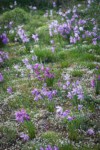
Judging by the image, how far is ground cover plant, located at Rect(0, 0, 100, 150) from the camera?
6633 millimetres

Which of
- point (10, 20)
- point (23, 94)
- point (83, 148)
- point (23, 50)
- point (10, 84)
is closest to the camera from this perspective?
point (83, 148)

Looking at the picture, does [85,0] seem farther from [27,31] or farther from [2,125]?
[2,125]

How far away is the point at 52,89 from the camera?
8.63 m

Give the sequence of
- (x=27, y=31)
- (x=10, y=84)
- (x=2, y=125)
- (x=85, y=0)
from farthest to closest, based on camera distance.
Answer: (x=85, y=0)
(x=27, y=31)
(x=10, y=84)
(x=2, y=125)

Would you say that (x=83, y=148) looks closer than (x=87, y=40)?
Yes

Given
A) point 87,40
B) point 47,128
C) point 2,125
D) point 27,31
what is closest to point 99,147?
point 47,128

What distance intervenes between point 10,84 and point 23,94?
0.85 m

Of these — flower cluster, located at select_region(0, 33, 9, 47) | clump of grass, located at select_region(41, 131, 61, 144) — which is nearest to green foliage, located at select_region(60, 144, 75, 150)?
clump of grass, located at select_region(41, 131, 61, 144)

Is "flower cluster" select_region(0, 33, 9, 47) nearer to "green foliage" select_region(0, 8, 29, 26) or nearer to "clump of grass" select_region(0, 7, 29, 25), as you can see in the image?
"green foliage" select_region(0, 8, 29, 26)

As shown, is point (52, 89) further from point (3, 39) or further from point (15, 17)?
point (15, 17)

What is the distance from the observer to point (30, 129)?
6754 millimetres

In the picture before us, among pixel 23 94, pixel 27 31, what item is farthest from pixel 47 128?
pixel 27 31

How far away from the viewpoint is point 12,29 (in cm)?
1475

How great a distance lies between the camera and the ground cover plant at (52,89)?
6633mm
